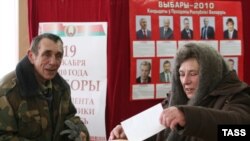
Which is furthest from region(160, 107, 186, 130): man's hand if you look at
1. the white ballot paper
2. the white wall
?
the white wall

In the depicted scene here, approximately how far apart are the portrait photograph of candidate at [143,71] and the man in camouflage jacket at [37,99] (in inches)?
27.7

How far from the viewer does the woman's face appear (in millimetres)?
1775

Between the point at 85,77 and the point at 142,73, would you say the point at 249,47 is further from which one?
the point at 85,77

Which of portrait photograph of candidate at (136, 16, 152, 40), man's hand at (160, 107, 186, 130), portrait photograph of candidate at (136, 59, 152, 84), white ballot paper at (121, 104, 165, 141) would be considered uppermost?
portrait photograph of candidate at (136, 16, 152, 40)

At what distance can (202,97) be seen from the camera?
171 cm

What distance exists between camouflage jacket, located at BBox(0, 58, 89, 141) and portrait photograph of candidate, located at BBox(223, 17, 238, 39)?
4.98 feet

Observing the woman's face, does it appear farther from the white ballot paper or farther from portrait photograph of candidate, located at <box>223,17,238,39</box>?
portrait photograph of candidate, located at <box>223,17,238,39</box>

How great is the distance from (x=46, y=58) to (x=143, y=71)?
36.2 inches

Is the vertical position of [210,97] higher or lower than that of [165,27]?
lower

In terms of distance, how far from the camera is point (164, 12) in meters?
2.72

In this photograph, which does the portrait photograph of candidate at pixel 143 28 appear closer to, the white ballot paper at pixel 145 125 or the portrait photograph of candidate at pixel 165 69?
the portrait photograph of candidate at pixel 165 69

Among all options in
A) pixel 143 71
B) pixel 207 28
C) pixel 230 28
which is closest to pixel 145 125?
pixel 143 71

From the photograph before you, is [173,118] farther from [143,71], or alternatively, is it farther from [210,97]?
[143,71]

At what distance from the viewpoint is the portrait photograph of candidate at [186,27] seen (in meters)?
2.77
